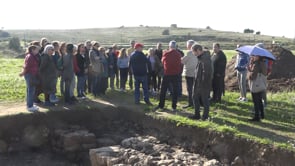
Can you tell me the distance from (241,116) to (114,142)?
439 centimetres

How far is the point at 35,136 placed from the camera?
1491 centimetres

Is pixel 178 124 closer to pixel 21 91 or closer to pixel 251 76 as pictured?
→ pixel 251 76

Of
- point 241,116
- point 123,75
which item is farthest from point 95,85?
point 241,116

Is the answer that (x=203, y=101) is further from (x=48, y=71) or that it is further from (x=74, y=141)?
(x=48, y=71)

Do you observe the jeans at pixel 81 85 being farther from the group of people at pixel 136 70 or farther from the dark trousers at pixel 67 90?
A: the dark trousers at pixel 67 90

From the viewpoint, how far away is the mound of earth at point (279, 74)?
69.4 ft

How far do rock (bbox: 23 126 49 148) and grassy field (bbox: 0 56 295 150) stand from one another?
2.52 metres

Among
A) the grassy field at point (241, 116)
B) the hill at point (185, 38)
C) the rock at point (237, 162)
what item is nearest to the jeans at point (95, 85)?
the grassy field at point (241, 116)

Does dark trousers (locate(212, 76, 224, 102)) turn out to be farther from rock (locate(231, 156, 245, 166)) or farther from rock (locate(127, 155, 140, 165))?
rock (locate(127, 155, 140, 165))

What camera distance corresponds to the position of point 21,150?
48.5ft

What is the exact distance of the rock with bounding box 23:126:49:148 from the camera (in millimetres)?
14820

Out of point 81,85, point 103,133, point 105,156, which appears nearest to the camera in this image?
point 105,156

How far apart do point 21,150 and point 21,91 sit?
5.06 meters

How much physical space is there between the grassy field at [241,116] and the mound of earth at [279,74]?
1770 millimetres
